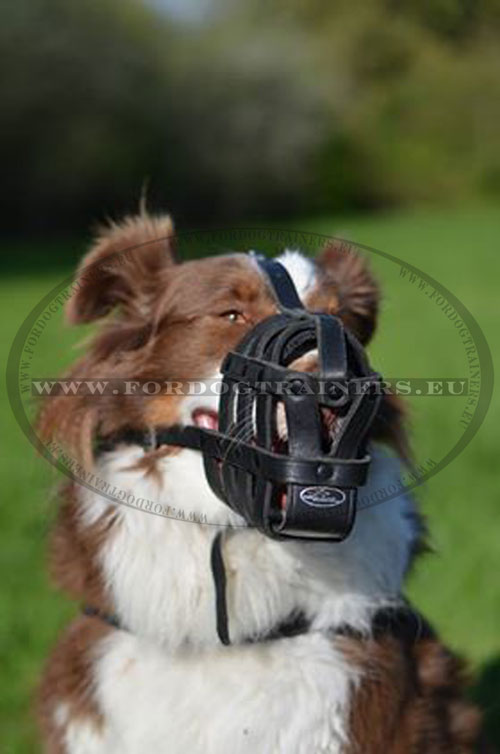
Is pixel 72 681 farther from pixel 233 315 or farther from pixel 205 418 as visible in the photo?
pixel 233 315

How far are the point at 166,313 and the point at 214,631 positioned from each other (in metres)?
0.97

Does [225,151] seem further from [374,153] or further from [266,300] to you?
[266,300]

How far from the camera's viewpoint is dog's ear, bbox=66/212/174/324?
12.6 feet

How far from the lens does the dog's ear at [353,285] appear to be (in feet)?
12.8

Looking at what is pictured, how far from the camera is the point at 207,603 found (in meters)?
3.56

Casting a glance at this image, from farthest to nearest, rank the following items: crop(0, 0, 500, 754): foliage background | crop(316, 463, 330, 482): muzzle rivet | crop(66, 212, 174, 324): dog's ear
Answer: crop(0, 0, 500, 754): foliage background < crop(66, 212, 174, 324): dog's ear < crop(316, 463, 330, 482): muzzle rivet

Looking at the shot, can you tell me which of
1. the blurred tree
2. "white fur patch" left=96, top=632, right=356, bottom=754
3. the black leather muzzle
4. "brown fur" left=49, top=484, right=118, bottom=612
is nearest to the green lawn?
"brown fur" left=49, top=484, right=118, bottom=612

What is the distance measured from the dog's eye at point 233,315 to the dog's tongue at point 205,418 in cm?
29

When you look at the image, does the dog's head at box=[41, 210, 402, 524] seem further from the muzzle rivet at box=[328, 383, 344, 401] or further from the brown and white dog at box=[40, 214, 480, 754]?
the muzzle rivet at box=[328, 383, 344, 401]

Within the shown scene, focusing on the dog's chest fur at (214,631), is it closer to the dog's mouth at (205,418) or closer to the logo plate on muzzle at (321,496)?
the dog's mouth at (205,418)

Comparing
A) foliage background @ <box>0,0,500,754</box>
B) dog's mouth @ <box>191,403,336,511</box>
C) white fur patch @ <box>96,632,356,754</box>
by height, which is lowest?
white fur patch @ <box>96,632,356,754</box>

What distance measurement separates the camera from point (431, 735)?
141 inches

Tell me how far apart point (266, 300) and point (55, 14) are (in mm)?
28671

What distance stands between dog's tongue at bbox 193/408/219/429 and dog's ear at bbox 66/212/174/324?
1.62 ft
